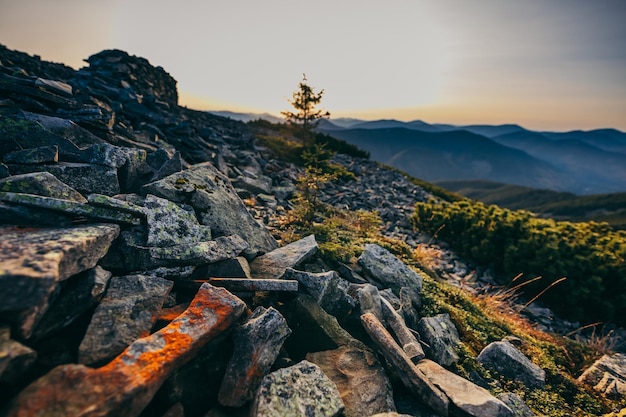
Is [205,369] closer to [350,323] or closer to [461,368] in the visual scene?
[350,323]

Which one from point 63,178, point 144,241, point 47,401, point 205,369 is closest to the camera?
point 47,401

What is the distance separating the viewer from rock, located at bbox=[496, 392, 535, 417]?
3.56m

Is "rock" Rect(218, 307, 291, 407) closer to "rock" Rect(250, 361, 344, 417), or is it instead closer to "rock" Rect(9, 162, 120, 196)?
"rock" Rect(250, 361, 344, 417)

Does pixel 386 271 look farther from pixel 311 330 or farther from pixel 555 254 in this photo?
pixel 555 254

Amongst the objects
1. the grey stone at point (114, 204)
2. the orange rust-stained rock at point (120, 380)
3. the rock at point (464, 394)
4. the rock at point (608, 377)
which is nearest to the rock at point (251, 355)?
the orange rust-stained rock at point (120, 380)

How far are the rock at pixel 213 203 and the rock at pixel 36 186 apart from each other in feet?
3.67

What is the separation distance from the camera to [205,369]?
9.09 ft

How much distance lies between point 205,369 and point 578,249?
11.1 metres

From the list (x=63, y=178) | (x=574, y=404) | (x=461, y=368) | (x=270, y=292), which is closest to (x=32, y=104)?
(x=63, y=178)

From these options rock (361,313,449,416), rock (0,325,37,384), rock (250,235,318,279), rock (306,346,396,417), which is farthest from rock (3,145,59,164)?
rock (361,313,449,416)

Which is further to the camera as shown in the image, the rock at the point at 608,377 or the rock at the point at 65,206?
the rock at the point at 608,377

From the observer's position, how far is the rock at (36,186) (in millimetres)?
3225

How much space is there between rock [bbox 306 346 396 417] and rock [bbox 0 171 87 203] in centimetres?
344

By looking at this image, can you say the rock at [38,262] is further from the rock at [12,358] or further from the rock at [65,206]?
the rock at [65,206]
